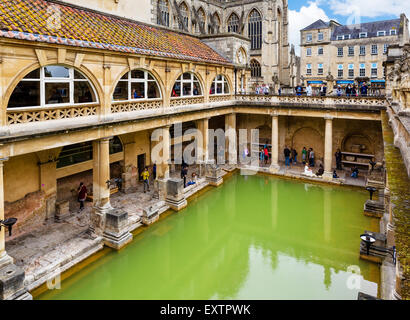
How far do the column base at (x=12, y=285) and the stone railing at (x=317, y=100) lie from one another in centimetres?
1896

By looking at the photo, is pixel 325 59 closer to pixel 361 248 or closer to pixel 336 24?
pixel 336 24

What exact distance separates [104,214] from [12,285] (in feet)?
15.1

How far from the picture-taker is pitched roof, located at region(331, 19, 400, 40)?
142 ft

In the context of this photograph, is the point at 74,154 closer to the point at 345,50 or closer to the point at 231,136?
Result: the point at 231,136

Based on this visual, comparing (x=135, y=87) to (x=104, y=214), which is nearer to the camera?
(x=104, y=214)

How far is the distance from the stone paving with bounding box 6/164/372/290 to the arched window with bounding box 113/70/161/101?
18.1ft

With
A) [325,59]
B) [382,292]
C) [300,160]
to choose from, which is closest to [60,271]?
[382,292]

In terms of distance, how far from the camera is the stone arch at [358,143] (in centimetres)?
2370

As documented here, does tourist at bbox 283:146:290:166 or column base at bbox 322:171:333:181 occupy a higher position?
tourist at bbox 283:146:290:166

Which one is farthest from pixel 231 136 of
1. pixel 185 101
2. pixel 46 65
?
pixel 46 65

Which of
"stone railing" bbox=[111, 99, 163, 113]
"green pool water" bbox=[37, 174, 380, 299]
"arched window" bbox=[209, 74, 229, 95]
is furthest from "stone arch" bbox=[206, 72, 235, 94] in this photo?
"green pool water" bbox=[37, 174, 380, 299]

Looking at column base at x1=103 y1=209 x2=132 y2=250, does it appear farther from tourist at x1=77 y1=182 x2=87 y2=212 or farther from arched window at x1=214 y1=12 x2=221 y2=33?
arched window at x1=214 y1=12 x2=221 y2=33

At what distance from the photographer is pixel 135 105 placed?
49.0 ft

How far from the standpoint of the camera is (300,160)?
26.7 metres
